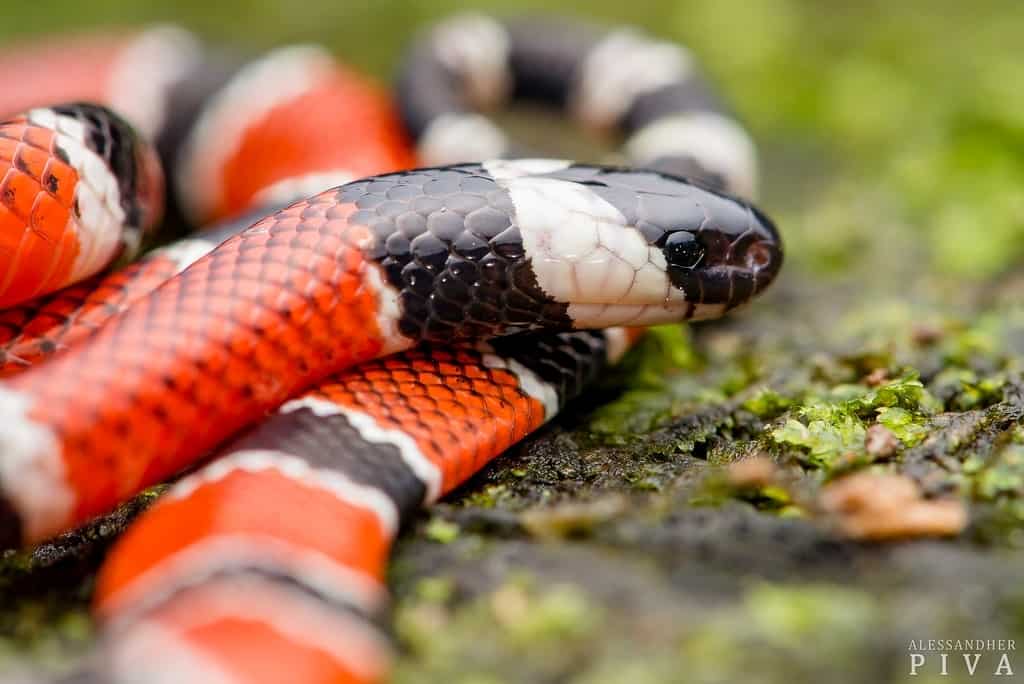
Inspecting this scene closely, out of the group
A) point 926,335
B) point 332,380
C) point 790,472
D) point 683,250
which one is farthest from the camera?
point 926,335

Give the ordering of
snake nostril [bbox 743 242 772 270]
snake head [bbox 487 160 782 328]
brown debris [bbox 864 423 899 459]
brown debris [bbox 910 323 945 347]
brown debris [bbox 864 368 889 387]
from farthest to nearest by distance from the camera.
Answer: brown debris [bbox 910 323 945 347] < brown debris [bbox 864 368 889 387] < snake nostril [bbox 743 242 772 270] < snake head [bbox 487 160 782 328] < brown debris [bbox 864 423 899 459]

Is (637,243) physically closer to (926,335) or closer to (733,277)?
(733,277)

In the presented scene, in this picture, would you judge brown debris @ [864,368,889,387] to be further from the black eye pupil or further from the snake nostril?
the black eye pupil

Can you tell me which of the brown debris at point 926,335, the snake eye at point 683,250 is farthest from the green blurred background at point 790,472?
the snake eye at point 683,250

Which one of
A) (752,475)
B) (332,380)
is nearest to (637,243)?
(752,475)

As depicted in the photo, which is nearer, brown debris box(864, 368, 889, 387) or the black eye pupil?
the black eye pupil

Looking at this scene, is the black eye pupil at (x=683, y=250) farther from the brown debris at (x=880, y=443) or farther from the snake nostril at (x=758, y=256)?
the brown debris at (x=880, y=443)

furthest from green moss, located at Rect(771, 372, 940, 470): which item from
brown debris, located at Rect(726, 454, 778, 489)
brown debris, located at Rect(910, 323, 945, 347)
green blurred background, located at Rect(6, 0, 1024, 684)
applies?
brown debris, located at Rect(910, 323, 945, 347)
